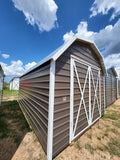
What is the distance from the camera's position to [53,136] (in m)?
1.54

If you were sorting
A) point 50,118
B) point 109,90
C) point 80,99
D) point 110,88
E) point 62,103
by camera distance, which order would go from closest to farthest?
1. point 50,118
2. point 62,103
3. point 80,99
4. point 109,90
5. point 110,88

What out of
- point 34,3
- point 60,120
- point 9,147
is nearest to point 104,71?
point 60,120

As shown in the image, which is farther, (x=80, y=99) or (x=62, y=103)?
(x=80, y=99)

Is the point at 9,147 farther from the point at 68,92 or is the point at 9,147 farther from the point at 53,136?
the point at 68,92

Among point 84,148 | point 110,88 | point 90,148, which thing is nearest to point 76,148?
point 84,148

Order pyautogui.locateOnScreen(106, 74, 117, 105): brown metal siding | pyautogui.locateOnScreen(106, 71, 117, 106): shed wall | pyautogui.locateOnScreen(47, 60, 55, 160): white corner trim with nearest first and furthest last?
1. pyautogui.locateOnScreen(47, 60, 55, 160): white corner trim
2. pyautogui.locateOnScreen(106, 71, 117, 106): shed wall
3. pyautogui.locateOnScreen(106, 74, 117, 105): brown metal siding

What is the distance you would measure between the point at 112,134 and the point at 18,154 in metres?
3.47

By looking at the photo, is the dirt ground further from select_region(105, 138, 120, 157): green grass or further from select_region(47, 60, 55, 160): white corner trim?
select_region(47, 60, 55, 160): white corner trim

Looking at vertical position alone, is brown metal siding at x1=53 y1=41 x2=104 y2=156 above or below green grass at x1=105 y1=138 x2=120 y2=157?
above

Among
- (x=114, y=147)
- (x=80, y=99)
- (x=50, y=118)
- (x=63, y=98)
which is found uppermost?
(x=63, y=98)

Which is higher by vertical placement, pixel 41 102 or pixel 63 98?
pixel 63 98

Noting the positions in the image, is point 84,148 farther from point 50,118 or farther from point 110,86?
point 110,86

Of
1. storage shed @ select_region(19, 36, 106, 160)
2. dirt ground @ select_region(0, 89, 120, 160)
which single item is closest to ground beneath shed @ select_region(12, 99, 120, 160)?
dirt ground @ select_region(0, 89, 120, 160)

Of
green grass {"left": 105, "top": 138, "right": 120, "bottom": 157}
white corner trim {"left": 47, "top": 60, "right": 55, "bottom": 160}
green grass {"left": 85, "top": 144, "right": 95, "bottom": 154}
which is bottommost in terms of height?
green grass {"left": 105, "top": 138, "right": 120, "bottom": 157}
